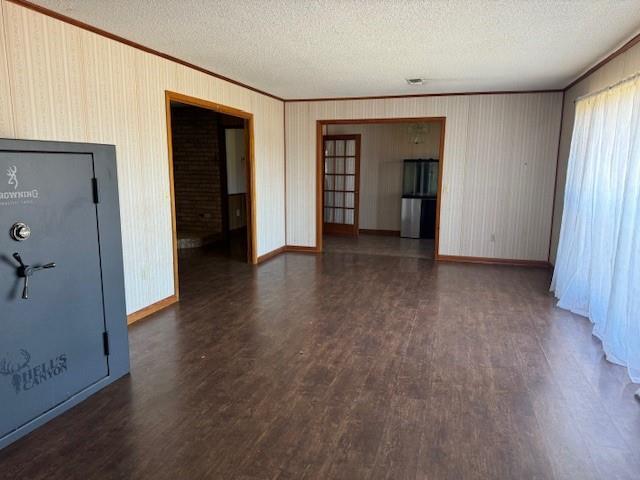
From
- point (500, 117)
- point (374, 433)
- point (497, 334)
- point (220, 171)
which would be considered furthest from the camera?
point (220, 171)

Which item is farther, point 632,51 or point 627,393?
point 632,51

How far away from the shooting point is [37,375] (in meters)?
Answer: 2.42

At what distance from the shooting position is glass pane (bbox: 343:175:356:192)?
9.18 metres

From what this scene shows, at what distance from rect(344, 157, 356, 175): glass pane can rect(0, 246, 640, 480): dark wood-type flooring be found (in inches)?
193

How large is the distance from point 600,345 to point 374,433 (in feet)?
7.72

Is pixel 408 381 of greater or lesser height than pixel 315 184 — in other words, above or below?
below

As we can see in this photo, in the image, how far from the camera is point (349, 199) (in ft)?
30.2

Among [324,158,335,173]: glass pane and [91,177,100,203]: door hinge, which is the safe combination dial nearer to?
[91,177,100,203]: door hinge

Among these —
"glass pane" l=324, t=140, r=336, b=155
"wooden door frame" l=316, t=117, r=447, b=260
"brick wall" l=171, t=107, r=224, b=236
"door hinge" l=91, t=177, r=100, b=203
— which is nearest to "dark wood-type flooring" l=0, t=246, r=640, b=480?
"door hinge" l=91, t=177, r=100, b=203

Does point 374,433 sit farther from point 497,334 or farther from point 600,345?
point 600,345

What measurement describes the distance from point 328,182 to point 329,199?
0.37 meters

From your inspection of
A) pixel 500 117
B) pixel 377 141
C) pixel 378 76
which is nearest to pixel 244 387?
pixel 378 76

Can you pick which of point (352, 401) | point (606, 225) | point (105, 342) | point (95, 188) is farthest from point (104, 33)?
point (606, 225)

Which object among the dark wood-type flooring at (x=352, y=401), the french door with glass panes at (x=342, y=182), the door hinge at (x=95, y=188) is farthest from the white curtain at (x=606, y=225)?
the french door with glass panes at (x=342, y=182)
